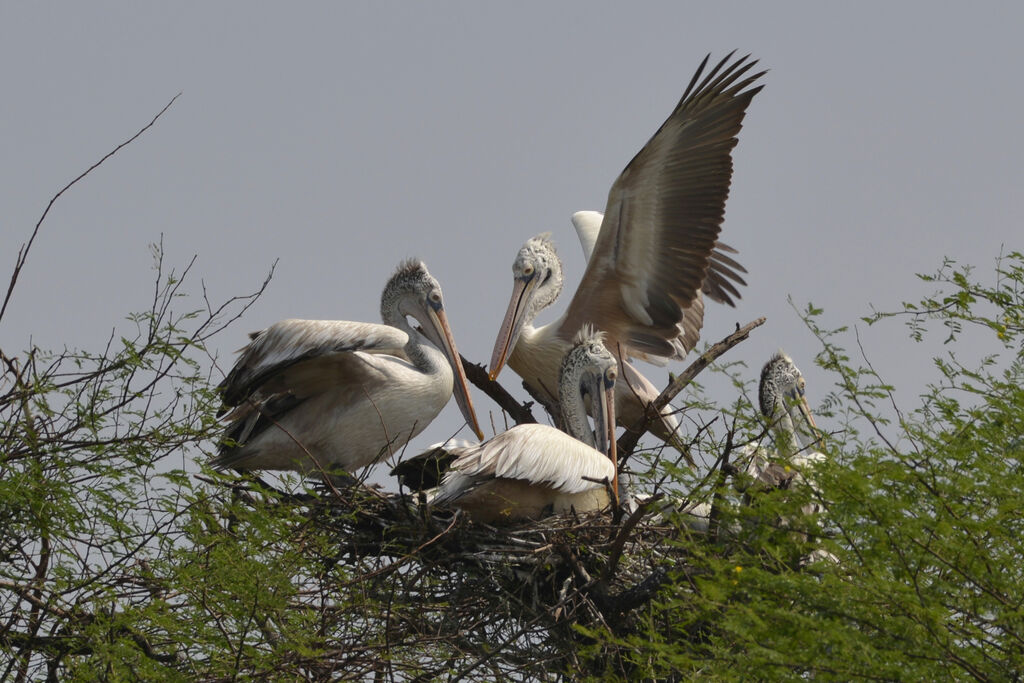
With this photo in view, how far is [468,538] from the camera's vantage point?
243 inches

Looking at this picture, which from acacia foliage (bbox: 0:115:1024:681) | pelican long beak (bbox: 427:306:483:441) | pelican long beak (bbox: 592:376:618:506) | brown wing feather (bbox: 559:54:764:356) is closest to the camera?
acacia foliage (bbox: 0:115:1024:681)

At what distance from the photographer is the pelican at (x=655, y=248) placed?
322 inches

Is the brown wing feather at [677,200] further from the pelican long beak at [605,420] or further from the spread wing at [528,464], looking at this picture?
the spread wing at [528,464]

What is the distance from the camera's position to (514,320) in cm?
851

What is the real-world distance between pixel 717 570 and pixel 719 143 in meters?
4.27

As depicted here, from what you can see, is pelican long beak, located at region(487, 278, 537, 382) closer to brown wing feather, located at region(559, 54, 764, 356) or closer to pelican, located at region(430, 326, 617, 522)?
brown wing feather, located at region(559, 54, 764, 356)

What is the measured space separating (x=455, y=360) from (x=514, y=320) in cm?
90

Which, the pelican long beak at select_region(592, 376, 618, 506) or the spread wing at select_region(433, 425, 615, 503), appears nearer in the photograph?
the spread wing at select_region(433, 425, 615, 503)

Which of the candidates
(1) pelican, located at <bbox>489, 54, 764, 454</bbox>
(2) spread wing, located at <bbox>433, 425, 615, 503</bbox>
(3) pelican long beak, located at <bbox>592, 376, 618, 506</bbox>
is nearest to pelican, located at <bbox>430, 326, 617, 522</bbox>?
(2) spread wing, located at <bbox>433, 425, 615, 503</bbox>

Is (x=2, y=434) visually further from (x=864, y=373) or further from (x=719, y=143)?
(x=719, y=143)

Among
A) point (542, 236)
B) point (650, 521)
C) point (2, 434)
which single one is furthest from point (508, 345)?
point (2, 434)

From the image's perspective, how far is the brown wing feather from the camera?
26.8ft

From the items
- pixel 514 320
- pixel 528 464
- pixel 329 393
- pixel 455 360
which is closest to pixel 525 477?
pixel 528 464

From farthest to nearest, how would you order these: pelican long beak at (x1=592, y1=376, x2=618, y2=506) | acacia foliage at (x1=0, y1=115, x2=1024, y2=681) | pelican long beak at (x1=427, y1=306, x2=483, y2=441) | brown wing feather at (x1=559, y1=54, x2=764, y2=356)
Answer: brown wing feather at (x1=559, y1=54, x2=764, y2=356) → pelican long beak at (x1=427, y1=306, x2=483, y2=441) → pelican long beak at (x1=592, y1=376, x2=618, y2=506) → acacia foliage at (x1=0, y1=115, x2=1024, y2=681)
